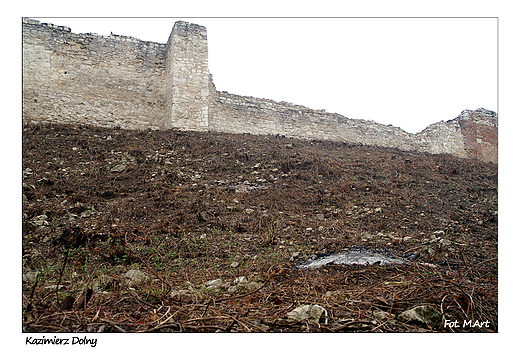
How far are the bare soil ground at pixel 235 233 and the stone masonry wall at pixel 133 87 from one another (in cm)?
105

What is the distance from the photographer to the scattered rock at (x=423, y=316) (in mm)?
2879

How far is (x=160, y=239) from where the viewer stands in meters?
5.47

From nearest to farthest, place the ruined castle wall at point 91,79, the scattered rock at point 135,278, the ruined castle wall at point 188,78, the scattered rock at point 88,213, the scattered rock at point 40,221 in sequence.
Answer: the scattered rock at point 135,278
the scattered rock at point 40,221
the scattered rock at point 88,213
the ruined castle wall at point 91,79
the ruined castle wall at point 188,78

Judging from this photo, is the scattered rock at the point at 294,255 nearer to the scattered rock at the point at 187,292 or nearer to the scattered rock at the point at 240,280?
the scattered rock at the point at 240,280

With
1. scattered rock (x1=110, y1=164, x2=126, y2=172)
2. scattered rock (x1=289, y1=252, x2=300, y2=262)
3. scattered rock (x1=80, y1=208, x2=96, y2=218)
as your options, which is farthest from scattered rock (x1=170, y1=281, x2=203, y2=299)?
scattered rock (x1=110, y1=164, x2=126, y2=172)

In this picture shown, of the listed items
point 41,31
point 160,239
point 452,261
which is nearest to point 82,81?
point 41,31

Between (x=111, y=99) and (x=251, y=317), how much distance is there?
10.8m

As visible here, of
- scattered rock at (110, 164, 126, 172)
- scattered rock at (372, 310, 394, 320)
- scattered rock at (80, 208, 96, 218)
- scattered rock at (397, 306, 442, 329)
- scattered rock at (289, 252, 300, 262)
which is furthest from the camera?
scattered rock at (110, 164, 126, 172)

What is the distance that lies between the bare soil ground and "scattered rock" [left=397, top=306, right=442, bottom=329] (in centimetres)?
5

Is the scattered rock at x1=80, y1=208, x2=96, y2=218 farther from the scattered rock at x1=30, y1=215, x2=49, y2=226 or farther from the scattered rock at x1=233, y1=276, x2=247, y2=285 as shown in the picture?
the scattered rock at x1=233, y1=276, x2=247, y2=285

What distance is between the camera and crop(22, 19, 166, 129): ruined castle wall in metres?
11.0

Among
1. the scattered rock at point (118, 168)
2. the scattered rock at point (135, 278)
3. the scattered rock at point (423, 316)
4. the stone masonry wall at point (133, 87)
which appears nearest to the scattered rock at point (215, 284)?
the scattered rock at point (135, 278)

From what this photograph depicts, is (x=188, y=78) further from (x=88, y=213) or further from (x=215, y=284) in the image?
(x=215, y=284)
